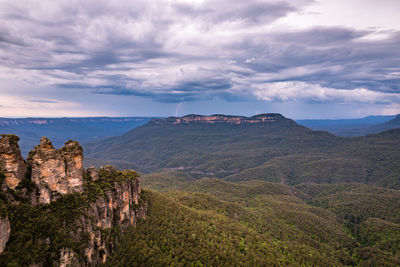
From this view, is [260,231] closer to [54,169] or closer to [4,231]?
[54,169]

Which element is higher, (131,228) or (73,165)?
(73,165)

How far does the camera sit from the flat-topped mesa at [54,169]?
36188 millimetres

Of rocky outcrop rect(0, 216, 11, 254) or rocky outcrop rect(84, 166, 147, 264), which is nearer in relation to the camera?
rocky outcrop rect(0, 216, 11, 254)

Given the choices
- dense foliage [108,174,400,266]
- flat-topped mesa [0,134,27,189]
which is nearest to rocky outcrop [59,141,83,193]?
flat-topped mesa [0,134,27,189]

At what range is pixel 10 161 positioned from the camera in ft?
106

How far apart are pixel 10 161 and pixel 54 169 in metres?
7.04

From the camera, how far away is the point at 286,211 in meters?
113

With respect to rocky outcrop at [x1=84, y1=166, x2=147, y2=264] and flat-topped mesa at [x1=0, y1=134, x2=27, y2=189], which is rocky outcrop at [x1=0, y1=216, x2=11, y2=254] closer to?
flat-topped mesa at [x1=0, y1=134, x2=27, y2=189]

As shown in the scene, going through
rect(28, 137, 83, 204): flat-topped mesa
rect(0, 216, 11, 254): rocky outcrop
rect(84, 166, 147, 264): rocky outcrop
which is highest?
rect(28, 137, 83, 204): flat-topped mesa

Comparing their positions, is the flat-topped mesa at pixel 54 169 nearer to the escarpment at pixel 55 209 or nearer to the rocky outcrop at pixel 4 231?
the escarpment at pixel 55 209

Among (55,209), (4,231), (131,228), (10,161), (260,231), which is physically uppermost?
(10,161)

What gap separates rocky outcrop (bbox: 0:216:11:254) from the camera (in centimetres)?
2628

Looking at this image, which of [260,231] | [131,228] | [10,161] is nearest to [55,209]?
[10,161]

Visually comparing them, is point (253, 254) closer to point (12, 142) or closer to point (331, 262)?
point (331, 262)
